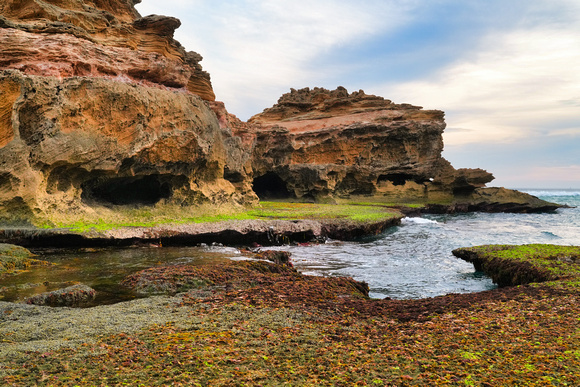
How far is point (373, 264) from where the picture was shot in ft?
58.6

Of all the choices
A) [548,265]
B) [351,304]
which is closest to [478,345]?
[351,304]

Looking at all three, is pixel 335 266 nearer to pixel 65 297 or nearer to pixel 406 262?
pixel 406 262

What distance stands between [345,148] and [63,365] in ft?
191

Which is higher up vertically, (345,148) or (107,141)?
(345,148)

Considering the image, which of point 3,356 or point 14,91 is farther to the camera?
point 14,91

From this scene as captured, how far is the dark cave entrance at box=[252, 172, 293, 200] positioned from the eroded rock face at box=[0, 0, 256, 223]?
24.3 metres

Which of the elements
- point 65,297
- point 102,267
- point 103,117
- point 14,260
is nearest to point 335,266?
point 102,267

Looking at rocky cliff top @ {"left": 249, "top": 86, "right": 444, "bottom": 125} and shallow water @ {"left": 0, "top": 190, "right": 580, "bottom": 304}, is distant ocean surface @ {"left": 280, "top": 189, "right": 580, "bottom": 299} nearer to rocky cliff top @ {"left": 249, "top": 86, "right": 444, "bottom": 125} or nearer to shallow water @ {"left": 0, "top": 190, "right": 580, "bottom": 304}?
shallow water @ {"left": 0, "top": 190, "right": 580, "bottom": 304}

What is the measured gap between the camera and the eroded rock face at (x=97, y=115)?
1919 cm

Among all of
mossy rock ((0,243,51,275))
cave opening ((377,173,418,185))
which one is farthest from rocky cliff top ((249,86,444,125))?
mossy rock ((0,243,51,275))

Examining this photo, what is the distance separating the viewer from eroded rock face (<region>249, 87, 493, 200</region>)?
58.3 metres

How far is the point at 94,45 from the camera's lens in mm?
24062

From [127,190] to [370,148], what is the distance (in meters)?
41.5

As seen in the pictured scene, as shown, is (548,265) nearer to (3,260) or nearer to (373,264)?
(373,264)
